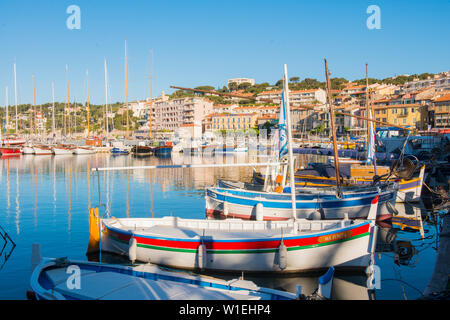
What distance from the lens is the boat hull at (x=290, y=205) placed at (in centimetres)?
1917

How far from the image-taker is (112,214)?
23.2m

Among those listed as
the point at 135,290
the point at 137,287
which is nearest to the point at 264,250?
the point at 137,287

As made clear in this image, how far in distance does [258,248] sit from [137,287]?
5.03m

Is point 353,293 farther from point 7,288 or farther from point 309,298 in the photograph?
point 7,288

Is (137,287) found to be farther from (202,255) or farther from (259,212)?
(259,212)

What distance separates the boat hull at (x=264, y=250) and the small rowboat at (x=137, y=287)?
286 centimetres

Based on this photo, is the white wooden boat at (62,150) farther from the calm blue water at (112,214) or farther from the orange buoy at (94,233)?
the orange buoy at (94,233)

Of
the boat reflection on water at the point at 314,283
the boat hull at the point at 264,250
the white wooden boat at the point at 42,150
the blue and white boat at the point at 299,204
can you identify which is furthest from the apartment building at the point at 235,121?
the boat reflection on water at the point at 314,283

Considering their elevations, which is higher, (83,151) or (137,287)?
(83,151)

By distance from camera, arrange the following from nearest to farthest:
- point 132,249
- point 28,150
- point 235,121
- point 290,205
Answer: point 132,249 < point 290,205 < point 28,150 < point 235,121
